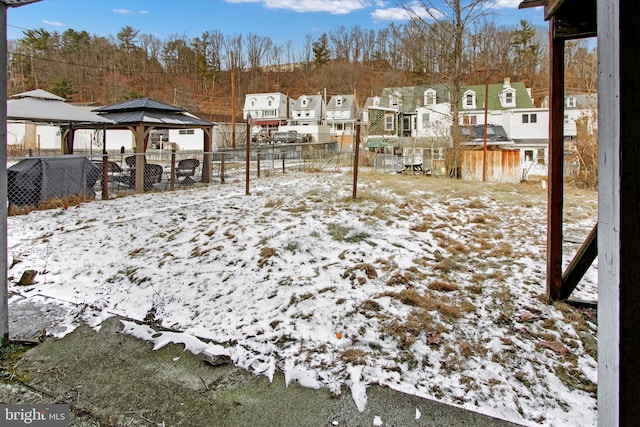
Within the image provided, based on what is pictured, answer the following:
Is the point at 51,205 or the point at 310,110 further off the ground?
the point at 310,110

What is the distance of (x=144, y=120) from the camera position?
10398 millimetres

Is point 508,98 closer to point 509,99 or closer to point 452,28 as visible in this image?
point 509,99

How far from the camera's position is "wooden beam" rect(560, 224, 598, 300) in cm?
297

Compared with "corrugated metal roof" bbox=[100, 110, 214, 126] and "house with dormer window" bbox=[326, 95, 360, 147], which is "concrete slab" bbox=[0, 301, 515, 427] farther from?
"house with dormer window" bbox=[326, 95, 360, 147]

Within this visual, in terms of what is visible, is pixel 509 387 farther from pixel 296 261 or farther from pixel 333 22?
pixel 333 22

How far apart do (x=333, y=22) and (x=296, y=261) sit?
70741 millimetres

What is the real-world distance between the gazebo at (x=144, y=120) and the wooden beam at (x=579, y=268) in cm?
939

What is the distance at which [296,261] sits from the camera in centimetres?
393

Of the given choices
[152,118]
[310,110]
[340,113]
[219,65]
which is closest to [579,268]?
[152,118]

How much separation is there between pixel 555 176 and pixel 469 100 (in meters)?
33.0

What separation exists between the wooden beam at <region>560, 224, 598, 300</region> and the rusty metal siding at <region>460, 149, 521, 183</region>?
12306mm

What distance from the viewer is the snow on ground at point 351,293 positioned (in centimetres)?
220

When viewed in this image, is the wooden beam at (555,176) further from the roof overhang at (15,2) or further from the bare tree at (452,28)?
the bare tree at (452,28)

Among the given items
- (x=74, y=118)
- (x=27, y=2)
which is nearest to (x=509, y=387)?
(x=27, y=2)
